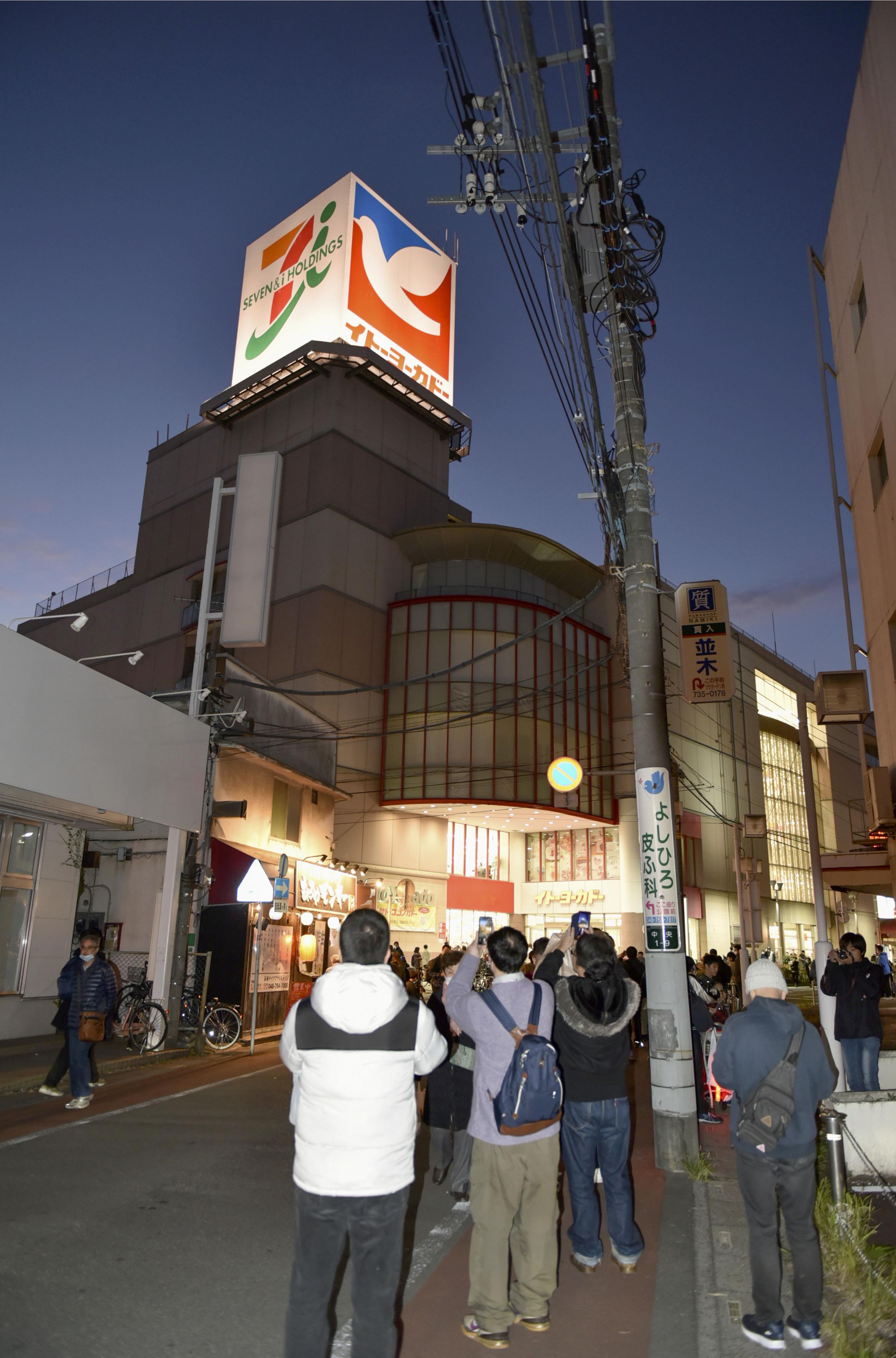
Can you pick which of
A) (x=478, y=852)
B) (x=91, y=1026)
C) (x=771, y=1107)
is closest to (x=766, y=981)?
(x=771, y=1107)

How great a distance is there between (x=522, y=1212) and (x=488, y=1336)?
21.7 inches

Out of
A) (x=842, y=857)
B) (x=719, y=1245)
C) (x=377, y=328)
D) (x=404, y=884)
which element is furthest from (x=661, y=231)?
(x=377, y=328)

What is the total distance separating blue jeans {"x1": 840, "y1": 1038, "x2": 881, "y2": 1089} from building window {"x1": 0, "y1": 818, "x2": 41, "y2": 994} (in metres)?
13.3

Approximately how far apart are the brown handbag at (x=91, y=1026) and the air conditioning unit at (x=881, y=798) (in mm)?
13732

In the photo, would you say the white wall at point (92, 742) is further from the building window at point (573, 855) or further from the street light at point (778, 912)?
the street light at point (778, 912)

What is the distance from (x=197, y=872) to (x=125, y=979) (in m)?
4.15

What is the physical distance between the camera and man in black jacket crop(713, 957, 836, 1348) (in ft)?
14.3

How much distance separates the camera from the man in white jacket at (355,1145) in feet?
11.0

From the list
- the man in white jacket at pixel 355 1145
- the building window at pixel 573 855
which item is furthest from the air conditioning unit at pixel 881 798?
the building window at pixel 573 855

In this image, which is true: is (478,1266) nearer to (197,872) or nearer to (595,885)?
(197,872)

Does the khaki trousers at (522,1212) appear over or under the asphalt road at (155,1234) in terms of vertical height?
over

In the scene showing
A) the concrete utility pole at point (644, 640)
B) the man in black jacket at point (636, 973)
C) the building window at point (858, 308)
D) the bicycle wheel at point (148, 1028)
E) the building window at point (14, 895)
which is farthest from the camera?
the building window at point (858, 308)

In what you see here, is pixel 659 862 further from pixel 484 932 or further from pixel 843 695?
pixel 843 695

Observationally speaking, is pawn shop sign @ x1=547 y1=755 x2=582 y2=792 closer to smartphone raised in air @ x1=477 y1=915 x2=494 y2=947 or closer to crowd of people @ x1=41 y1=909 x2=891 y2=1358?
crowd of people @ x1=41 y1=909 x2=891 y2=1358
